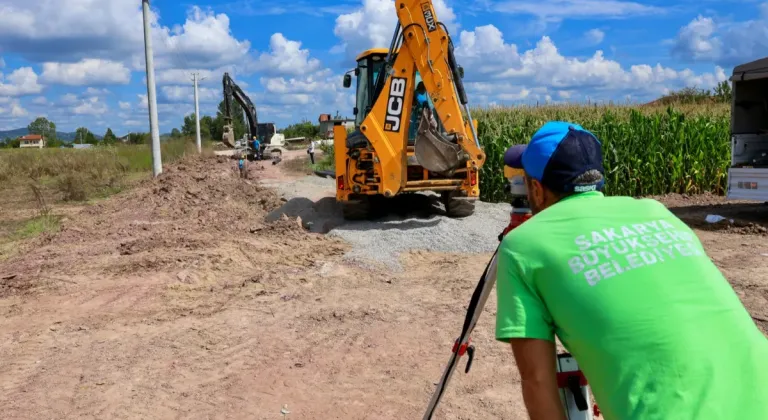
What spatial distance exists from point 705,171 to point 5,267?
15.0m

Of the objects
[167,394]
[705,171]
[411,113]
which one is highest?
[411,113]

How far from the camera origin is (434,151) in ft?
33.9

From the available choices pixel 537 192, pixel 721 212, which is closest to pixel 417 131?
pixel 721 212

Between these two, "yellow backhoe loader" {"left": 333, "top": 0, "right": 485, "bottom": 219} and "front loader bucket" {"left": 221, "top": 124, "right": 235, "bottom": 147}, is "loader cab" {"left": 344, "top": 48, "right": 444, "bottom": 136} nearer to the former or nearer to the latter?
"yellow backhoe loader" {"left": 333, "top": 0, "right": 485, "bottom": 219}

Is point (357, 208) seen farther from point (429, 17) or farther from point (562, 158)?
point (562, 158)

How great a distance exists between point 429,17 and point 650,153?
7.69 m

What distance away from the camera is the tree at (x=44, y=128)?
86.9 m

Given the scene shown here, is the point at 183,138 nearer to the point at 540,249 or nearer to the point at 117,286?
the point at 117,286

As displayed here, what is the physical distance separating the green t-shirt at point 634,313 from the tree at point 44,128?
9135 centimetres

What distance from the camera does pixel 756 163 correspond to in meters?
12.0

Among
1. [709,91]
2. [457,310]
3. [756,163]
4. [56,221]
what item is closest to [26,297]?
[457,310]

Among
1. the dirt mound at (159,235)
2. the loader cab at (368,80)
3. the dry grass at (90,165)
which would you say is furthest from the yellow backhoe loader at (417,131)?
the dry grass at (90,165)

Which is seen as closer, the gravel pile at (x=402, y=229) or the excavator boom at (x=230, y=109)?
the gravel pile at (x=402, y=229)

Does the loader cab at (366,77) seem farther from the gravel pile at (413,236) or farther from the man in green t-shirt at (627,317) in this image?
the man in green t-shirt at (627,317)
